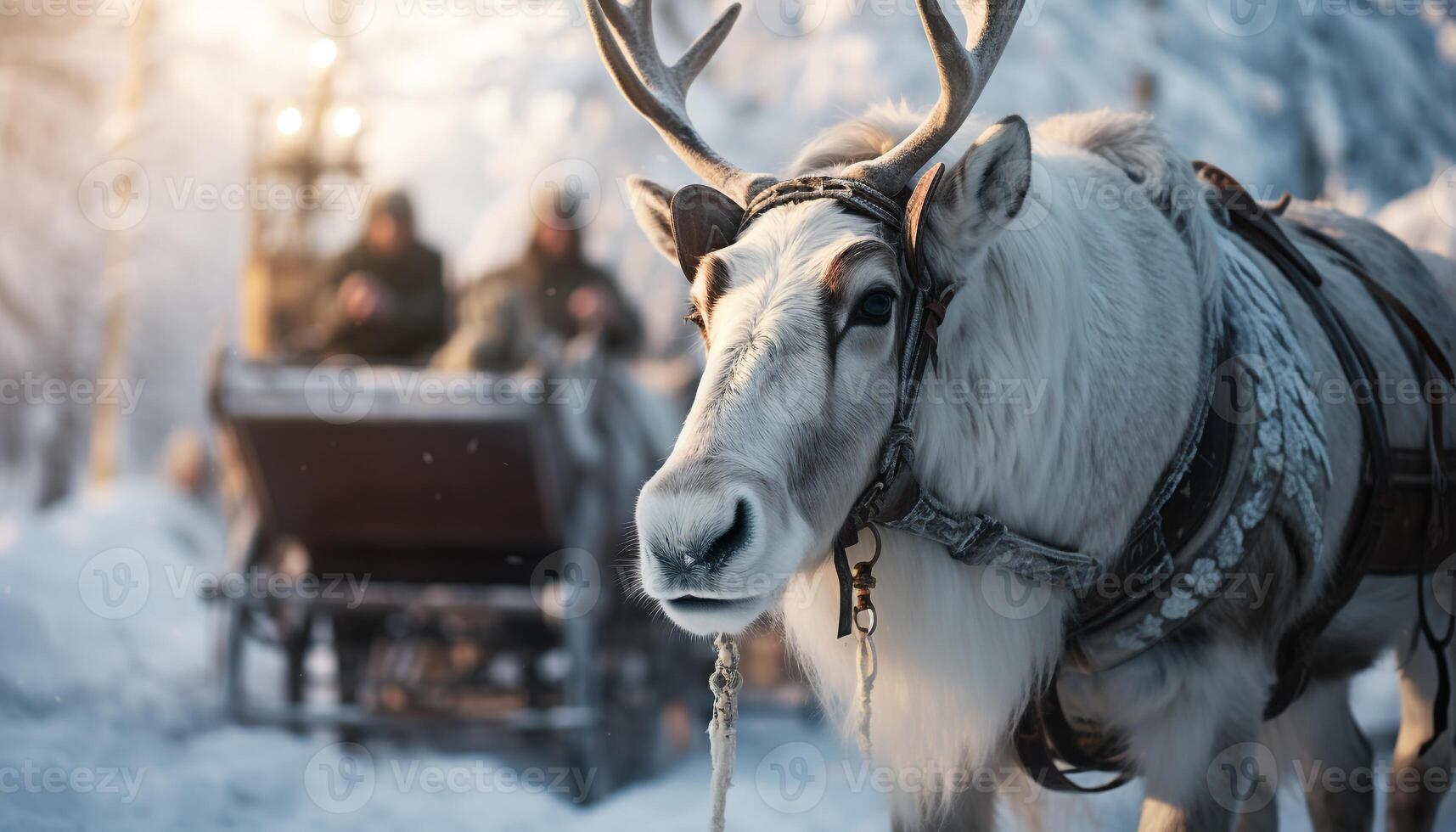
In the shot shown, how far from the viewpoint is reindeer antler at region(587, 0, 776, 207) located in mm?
2123

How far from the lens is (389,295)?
232 inches

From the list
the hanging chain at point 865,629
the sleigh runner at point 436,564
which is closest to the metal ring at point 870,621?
the hanging chain at point 865,629

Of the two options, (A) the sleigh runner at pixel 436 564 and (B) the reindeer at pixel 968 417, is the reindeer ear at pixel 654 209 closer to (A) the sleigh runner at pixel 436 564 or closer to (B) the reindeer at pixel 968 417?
(B) the reindeer at pixel 968 417

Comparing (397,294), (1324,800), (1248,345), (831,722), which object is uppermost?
(1248,345)

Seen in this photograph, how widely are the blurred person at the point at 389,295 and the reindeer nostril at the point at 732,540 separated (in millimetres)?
4379

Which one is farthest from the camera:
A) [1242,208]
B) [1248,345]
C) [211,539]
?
[211,539]

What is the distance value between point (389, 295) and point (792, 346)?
179 inches

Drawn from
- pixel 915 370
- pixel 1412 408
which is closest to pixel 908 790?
pixel 915 370

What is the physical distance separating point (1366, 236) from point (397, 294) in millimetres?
4307

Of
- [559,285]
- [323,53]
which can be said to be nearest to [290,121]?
[323,53]

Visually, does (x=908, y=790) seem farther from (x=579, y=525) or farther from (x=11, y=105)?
(x=11, y=105)

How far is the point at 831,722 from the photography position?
2.30 metres

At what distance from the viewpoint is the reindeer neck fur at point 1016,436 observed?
195cm

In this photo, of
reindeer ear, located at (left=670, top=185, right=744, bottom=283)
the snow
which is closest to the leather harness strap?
the snow
